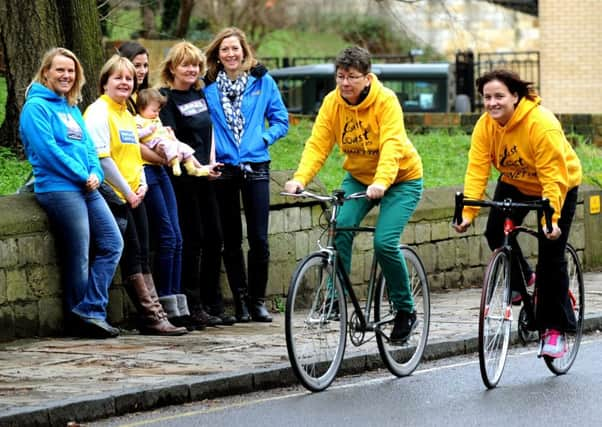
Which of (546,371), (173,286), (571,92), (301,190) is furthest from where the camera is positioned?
(571,92)

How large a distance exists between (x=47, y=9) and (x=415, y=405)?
20.7 ft

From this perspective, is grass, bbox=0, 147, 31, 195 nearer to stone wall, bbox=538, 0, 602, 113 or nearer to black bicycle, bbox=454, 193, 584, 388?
black bicycle, bbox=454, 193, 584, 388

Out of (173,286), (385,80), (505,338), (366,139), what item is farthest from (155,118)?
(385,80)

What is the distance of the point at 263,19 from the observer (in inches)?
1453

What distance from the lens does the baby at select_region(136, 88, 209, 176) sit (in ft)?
33.1

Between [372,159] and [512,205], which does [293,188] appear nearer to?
[372,159]

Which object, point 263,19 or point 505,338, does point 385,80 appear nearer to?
point 263,19

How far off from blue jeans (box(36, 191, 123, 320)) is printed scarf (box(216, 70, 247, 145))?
4.28 feet

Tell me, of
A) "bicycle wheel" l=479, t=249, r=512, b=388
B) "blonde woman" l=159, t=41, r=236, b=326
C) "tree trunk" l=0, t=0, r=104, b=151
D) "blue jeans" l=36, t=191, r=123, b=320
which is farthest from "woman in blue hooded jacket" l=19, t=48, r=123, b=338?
"tree trunk" l=0, t=0, r=104, b=151

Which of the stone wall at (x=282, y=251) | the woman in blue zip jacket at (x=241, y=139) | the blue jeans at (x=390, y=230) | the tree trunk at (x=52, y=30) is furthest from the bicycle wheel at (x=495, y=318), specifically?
the tree trunk at (x=52, y=30)

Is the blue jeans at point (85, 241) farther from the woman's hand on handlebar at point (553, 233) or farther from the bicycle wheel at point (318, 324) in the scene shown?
the woman's hand on handlebar at point (553, 233)

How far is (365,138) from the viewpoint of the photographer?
8688 mm

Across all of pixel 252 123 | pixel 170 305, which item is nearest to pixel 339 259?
pixel 170 305

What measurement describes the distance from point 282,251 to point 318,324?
3.81m
